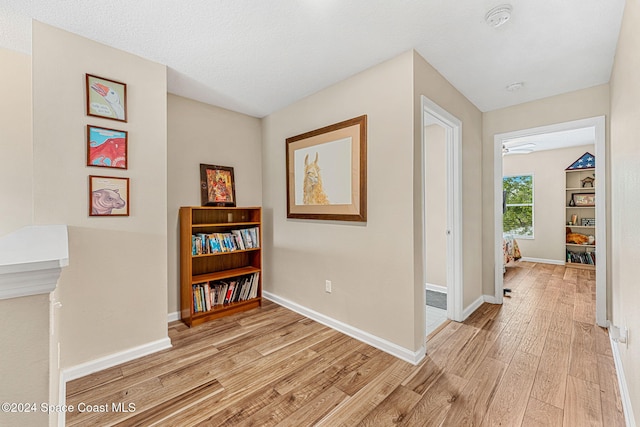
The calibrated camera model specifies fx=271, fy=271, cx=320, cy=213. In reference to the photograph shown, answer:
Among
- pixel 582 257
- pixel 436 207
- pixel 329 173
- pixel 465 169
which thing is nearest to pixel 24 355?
pixel 329 173

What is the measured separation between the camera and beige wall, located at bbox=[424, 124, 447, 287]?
12.2 ft

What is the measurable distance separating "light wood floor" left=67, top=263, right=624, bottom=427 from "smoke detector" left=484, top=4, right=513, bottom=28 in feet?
7.80

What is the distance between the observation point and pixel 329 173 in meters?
2.72

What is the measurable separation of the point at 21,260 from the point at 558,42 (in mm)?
3159

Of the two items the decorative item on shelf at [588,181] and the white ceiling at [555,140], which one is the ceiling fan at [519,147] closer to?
the white ceiling at [555,140]

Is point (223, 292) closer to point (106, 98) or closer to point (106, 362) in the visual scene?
point (106, 362)

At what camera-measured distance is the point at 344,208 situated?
8.48ft

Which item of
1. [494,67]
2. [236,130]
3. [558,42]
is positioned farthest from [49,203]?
[558,42]

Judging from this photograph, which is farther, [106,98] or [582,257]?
[582,257]

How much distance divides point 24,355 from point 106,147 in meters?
1.85

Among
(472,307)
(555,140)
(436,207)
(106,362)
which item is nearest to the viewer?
(106,362)

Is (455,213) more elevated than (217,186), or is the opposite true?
(217,186)

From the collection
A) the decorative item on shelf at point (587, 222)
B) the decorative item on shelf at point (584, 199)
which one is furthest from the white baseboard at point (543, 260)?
the decorative item on shelf at point (584, 199)

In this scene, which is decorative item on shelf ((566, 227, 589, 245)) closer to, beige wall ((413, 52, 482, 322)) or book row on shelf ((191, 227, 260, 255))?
beige wall ((413, 52, 482, 322))
